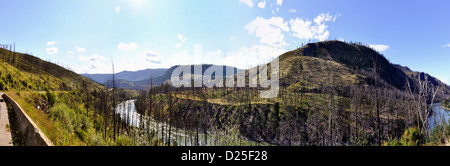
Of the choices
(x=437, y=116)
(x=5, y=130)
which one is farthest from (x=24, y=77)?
(x=437, y=116)

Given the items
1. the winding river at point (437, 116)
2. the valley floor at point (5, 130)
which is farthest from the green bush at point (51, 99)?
the winding river at point (437, 116)

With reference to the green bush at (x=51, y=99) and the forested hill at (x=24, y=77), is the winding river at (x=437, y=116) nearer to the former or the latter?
the green bush at (x=51, y=99)

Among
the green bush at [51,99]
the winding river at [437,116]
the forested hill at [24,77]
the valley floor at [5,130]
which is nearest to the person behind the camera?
the valley floor at [5,130]

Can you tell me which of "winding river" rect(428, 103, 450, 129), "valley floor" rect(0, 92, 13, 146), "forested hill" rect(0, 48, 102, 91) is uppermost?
"forested hill" rect(0, 48, 102, 91)

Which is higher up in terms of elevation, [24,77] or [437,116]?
[24,77]

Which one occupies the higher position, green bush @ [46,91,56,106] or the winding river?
green bush @ [46,91,56,106]

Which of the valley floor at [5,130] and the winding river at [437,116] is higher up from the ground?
the valley floor at [5,130]

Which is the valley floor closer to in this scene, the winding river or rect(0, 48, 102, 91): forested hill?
rect(0, 48, 102, 91): forested hill

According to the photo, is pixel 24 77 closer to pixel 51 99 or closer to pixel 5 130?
pixel 51 99

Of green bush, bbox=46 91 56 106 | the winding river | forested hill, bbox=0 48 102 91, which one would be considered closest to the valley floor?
green bush, bbox=46 91 56 106

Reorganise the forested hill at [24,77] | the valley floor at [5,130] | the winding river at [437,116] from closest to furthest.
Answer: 1. the valley floor at [5,130]
2. the winding river at [437,116]
3. the forested hill at [24,77]

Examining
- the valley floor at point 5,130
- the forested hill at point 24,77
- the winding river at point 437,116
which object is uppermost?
the forested hill at point 24,77

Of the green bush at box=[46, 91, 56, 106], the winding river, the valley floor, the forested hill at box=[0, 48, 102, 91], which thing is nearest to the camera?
the valley floor
